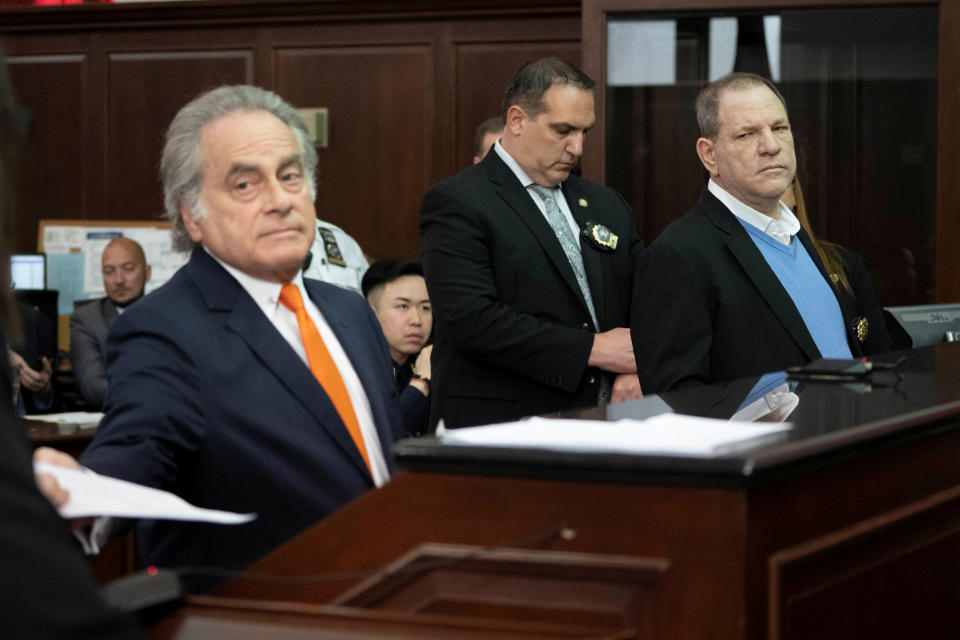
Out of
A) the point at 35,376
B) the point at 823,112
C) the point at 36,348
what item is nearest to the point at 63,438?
the point at 35,376

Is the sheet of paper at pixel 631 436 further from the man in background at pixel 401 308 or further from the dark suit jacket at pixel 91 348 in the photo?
the dark suit jacket at pixel 91 348

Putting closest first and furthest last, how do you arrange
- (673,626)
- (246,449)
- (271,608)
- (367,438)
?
(271,608), (673,626), (246,449), (367,438)

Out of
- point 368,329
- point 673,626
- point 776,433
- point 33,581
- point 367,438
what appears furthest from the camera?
point 368,329

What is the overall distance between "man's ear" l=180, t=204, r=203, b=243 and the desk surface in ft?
2.28

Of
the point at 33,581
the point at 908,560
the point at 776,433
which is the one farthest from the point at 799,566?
the point at 33,581

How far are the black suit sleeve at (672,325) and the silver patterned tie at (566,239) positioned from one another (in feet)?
2.11

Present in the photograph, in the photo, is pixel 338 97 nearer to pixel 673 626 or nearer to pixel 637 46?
pixel 637 46

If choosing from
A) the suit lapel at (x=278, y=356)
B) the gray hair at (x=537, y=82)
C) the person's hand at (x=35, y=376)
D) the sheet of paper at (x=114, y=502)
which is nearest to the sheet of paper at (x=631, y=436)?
Answer: the sheet of paper at (x=114, y=502)

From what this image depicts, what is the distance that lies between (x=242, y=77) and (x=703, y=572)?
21.4 feet

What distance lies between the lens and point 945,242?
512cm

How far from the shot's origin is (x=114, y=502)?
124 centimetres

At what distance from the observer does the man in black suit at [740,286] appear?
104 inches

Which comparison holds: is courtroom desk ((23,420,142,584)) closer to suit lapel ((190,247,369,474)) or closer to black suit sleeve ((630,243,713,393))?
black suit sleeve ((630,243,713,393))

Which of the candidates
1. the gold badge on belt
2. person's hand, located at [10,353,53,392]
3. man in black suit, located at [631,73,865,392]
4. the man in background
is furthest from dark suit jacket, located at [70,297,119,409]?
man in black suit, located at [631,73,865,392]
